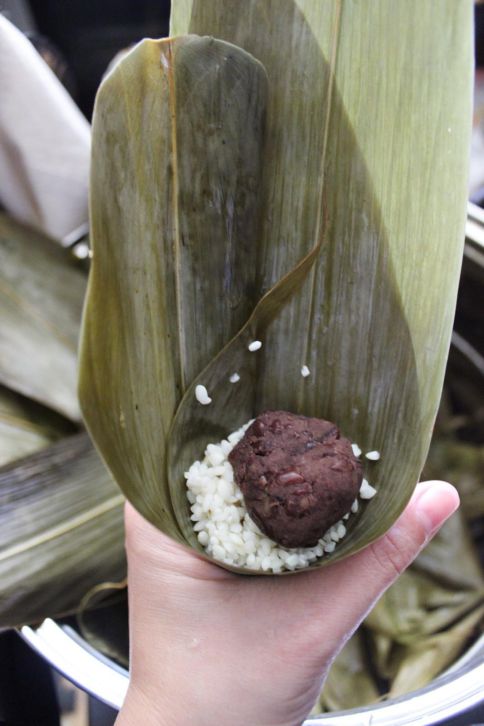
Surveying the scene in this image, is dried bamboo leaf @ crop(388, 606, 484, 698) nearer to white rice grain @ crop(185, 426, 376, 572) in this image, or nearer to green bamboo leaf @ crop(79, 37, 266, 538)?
white rice grain @ crop(185, 426, 376, 572)

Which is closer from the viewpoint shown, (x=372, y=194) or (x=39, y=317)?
(x=372, y=194)

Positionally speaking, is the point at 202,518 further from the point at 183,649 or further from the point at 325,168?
the point at 325,168

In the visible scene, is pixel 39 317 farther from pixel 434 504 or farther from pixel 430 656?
pixel 430 656

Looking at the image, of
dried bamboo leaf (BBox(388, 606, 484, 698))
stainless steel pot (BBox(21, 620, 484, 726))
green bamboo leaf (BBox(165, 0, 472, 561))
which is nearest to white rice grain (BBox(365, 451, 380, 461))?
green bamboo leaf (BBox(165, 0, 472, 561))

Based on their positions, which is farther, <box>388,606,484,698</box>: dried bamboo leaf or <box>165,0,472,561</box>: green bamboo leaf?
<box>388,606,484,698</box>: dried bamboo leaf

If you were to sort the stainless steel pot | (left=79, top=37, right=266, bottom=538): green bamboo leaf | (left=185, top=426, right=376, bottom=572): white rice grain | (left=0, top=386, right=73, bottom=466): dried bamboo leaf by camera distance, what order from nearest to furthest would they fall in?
1. (left=79, top=37, right=266, bottom=538): green bamboo leaf
2. (left=185, top=426, right=376, bottom=572): white rice grain
3. the stainless steel pot
4. (left=0, top=386, right=73, bottom=466): dried bamboo leaf

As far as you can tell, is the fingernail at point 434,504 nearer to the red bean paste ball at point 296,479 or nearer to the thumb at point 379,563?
the thumb at point 379,563

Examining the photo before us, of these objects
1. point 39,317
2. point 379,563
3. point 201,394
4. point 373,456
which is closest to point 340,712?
point 379,563
